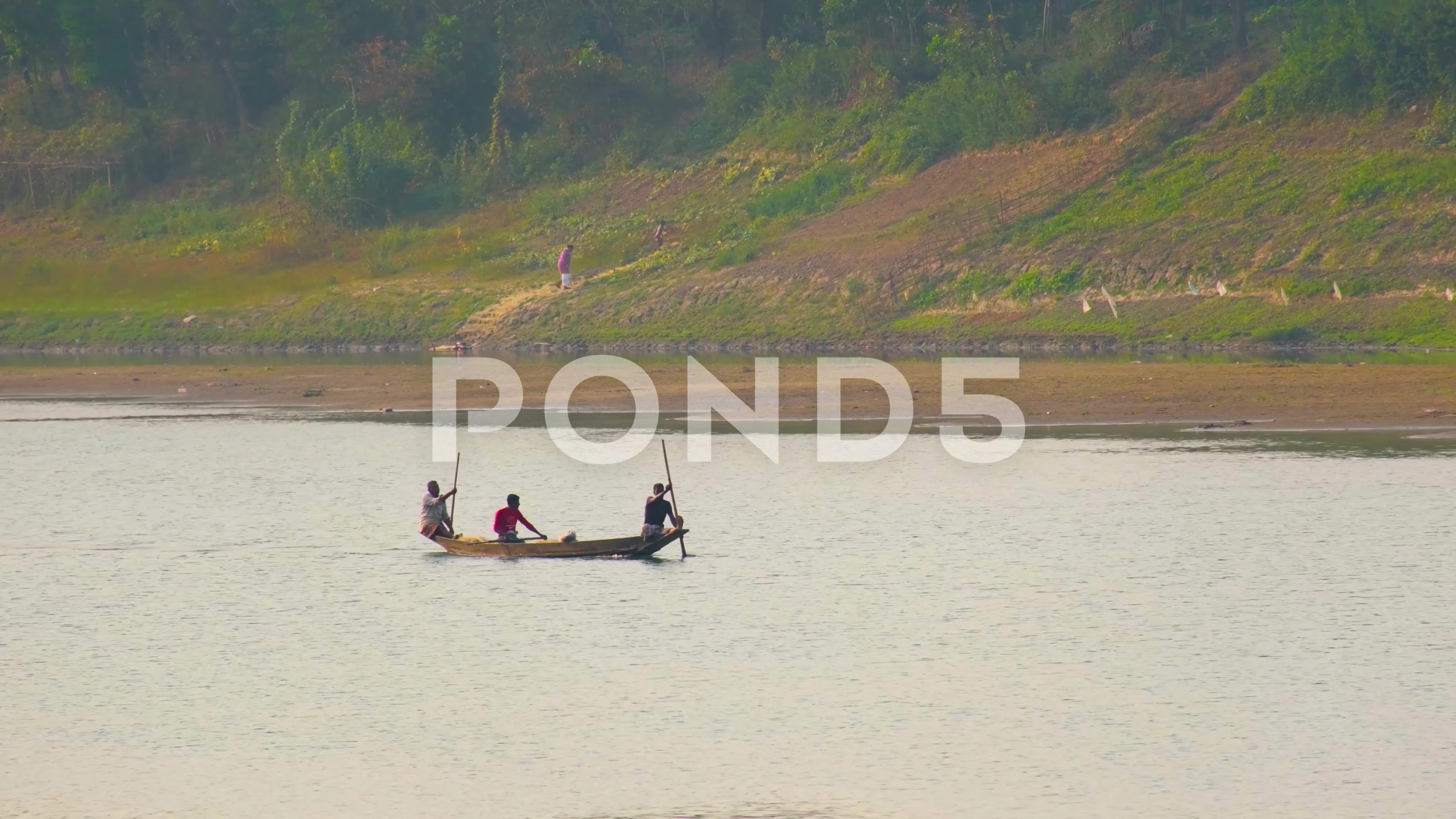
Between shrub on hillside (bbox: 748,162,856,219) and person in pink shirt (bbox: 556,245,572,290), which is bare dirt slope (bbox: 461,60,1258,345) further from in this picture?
shrub on hillside (bbox: 748,162,856,219)

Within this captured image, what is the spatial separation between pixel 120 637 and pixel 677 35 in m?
56.7

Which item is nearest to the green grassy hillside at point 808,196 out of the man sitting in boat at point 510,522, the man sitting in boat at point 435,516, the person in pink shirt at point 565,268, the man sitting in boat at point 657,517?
the person in pink shirt at point 565,268

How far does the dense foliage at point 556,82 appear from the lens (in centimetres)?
5897

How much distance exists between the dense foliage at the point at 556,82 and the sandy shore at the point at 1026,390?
1403cm

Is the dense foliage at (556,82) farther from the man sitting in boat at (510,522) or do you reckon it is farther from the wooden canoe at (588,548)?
the man sitting in boat at (510,522)

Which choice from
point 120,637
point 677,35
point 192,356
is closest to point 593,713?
point 120,637

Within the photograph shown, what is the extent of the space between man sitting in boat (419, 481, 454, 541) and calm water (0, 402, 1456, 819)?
51 cm

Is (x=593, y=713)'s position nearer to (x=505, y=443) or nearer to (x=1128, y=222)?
(x=505, y=443)

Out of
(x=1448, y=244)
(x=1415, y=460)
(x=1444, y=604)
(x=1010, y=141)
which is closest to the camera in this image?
(x=1444, y=604)

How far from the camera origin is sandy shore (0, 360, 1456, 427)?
1480 inches

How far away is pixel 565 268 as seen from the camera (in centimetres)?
6022

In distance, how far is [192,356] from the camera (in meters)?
62.2

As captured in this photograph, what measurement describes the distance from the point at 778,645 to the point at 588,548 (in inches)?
211

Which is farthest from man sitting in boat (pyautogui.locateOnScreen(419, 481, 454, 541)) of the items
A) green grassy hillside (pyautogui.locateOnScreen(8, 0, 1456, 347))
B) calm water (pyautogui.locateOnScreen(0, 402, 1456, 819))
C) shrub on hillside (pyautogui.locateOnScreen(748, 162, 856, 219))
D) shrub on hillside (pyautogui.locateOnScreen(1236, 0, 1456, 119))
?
shrub on hillside (pyautogui.locateOnScreen(748, 162, 856, 219))
